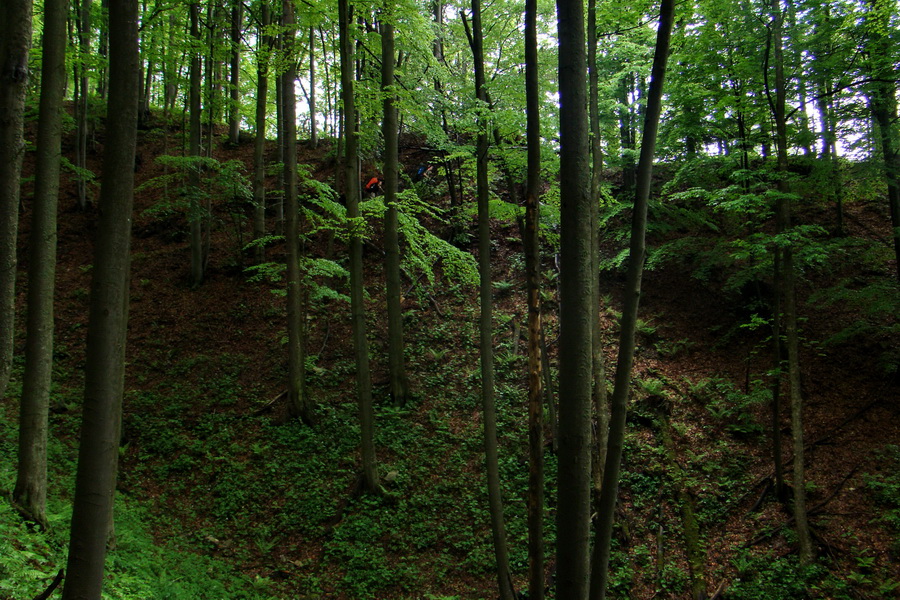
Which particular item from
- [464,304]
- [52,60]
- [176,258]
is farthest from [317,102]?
[52,60]

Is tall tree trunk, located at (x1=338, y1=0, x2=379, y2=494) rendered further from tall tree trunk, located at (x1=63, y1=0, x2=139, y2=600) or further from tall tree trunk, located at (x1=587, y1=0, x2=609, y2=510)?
tall tree trunk, located at (x1=63, y1=0, x2=139, y2=600)

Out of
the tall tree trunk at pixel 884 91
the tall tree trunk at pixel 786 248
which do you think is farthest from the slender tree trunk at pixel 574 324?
the tall tree trunk at pixel 884 91

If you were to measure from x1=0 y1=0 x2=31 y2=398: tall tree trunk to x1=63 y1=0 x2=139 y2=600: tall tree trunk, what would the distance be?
356 centimetres

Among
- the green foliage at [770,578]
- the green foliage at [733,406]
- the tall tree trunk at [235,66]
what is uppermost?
the tall tree trunk at [235,66]

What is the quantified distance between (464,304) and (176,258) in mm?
9602

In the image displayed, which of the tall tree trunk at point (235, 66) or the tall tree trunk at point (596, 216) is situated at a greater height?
the tall tree trunk at point (235, 66)

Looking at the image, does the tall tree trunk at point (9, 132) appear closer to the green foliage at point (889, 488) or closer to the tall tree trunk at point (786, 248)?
the tall tree trunk at point (786, 248)

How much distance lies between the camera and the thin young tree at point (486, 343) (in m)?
6.30

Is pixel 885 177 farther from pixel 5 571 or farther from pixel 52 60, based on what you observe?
pixel 5 571

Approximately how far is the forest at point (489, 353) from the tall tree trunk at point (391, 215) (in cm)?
8

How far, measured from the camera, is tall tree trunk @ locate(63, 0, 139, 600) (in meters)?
2.84

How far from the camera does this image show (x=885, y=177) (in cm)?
953

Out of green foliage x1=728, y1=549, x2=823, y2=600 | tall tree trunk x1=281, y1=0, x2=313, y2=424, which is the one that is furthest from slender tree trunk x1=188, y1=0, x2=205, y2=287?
green foliage x1=728, y1=549, x2=823, y2=600

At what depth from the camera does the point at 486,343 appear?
6.74m
